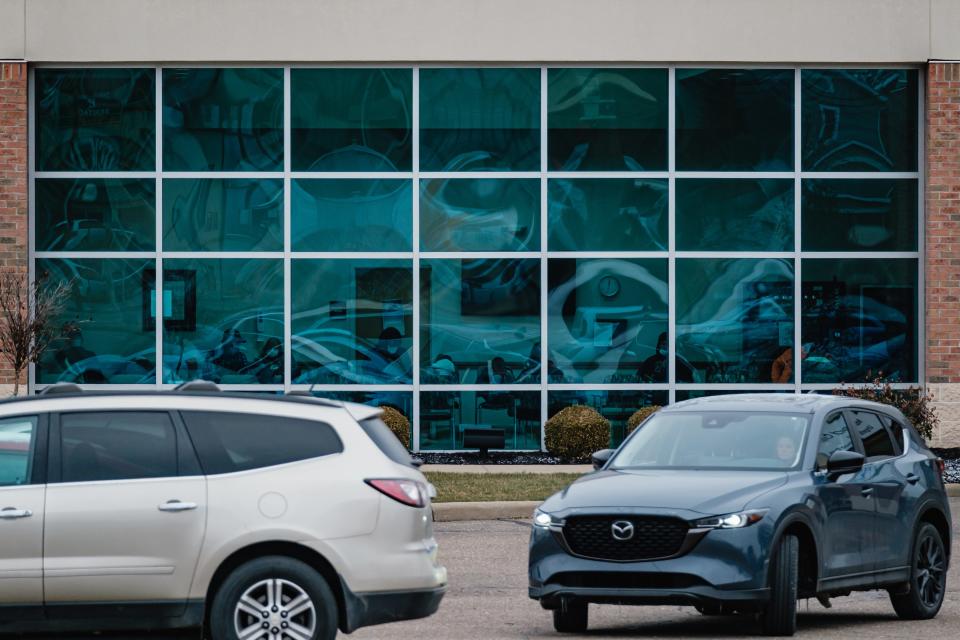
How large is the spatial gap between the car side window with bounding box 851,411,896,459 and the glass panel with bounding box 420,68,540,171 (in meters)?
13.6

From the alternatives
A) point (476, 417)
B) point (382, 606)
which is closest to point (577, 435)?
point (476, 417)

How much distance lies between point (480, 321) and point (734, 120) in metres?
4.98

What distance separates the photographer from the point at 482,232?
2573 centimetres

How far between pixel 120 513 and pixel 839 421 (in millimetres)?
5492

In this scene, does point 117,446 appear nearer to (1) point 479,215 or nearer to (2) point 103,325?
(2) point 103,325

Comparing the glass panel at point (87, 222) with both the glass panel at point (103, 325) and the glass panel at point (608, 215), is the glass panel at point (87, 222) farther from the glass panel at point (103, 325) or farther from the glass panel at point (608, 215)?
the glass panel at point (608, 215)

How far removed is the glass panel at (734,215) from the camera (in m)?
25.9

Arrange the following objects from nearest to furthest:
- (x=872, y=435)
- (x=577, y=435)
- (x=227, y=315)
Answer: (x=872, y=435), (x=577, y=435), (x=227, y=315)

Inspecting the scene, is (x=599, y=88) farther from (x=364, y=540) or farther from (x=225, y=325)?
(x=364, y=540)

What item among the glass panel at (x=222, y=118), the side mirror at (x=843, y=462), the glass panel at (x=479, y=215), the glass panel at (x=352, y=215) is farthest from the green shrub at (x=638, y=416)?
the side mirror at (x=843, y=462)

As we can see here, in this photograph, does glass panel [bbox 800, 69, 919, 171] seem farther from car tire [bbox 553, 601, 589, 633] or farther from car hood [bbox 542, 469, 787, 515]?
car tire [bbox 553, 601, 589, 633]

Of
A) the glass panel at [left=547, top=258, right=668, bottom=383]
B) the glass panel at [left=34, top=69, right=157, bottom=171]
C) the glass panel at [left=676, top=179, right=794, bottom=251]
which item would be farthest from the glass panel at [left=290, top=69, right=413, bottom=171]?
the glass panel at [left=676, top=179, right=794, bottom=251]

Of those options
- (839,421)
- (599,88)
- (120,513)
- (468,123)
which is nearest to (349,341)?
(468,123)

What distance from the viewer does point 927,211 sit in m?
25.5
